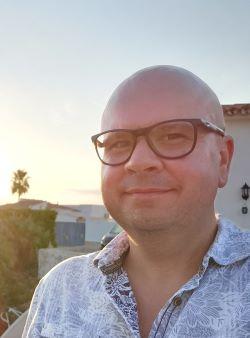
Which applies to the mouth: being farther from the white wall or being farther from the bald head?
the white wall

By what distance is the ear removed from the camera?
4.86 feet

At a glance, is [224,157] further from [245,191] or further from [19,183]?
[19,183]

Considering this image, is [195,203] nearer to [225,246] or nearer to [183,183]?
[183,183]

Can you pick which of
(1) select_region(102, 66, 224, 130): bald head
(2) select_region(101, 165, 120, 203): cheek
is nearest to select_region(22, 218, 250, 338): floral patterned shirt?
(2) select_region(101, 165, 120, 203): cheek

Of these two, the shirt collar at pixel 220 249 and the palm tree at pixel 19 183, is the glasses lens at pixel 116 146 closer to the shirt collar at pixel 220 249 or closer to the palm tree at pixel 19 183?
the shirt collar at pixel 220 249

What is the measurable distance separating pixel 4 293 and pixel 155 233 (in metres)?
8.52

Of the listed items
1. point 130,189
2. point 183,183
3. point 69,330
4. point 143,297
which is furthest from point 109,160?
point 69,330

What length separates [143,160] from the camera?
136 cm

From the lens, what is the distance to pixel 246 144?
923 centimetres

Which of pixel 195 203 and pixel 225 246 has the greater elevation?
pixel 195 203

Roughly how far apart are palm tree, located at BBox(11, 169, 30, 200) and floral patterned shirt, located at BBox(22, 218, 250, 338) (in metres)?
55.5

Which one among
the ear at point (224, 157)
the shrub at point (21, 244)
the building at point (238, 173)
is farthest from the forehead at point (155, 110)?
the shrub at point (21, 244)

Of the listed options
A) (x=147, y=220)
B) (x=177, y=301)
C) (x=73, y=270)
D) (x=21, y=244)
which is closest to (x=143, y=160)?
(x=147, y=220)

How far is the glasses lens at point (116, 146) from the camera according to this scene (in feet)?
4.70
